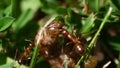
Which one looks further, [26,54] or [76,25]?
[76,25]

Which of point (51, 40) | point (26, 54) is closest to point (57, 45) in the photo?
point (51, 40)

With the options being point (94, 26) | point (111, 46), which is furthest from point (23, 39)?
point (111, 46)

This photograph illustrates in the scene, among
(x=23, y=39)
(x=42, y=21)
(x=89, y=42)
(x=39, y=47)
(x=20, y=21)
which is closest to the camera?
(x=39, y=47)

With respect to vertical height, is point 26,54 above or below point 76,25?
below

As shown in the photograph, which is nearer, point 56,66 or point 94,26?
point 56,66

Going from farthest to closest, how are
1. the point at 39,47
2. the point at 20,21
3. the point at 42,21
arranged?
1. the point at 42,21
2. the point at 20,21
3. the point at 39,47

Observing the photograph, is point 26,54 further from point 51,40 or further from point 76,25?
point 76,25

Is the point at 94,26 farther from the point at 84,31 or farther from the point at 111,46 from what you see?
the point at 111,46
